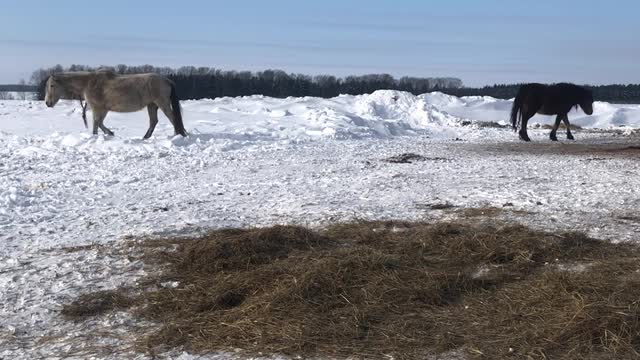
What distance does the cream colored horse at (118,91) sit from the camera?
16.6 meters

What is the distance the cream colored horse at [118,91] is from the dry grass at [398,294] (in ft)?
37.8

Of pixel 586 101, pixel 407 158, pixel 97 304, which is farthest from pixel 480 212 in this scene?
pixel 586 101

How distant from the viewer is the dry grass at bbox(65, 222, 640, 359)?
377 cm

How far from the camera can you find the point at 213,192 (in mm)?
8836

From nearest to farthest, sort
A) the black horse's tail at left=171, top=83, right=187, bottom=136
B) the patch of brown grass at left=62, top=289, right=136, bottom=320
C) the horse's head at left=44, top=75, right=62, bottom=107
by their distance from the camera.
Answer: the patch of brown grass at left=62, top=289, right=136, bottom=320 → the black horse's tail at left=171, top=83, right=187, bottom=136 → the horse's head at left=44, top=75, right=62, bottom=107

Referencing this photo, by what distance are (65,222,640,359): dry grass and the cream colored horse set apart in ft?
37.8

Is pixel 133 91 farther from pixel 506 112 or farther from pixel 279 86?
pixel 279 86

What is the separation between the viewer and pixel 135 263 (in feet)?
17.3

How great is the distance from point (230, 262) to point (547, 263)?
2.43 m

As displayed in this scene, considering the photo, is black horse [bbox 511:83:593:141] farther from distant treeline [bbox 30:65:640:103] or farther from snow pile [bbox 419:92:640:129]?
distant treeline [bbox 30:65:640:103]

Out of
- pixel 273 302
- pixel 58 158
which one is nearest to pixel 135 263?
pixel 273 302

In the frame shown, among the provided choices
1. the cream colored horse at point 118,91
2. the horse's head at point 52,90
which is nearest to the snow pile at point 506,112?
the cream colored horse at point 118,91

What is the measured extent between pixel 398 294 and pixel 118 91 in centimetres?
1357

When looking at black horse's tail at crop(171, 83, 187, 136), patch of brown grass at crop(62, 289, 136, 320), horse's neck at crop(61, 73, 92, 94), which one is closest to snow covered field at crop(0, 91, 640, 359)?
patch of brown grass at crop(62, 289, 136, 320)
